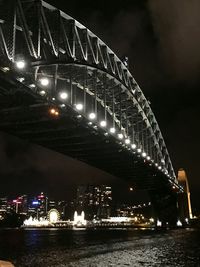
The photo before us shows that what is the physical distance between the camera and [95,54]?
161 ft

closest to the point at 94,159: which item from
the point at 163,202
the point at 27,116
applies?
the point at 27,116

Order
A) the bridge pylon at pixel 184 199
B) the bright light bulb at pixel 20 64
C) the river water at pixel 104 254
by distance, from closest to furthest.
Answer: the river water at pixel 104 254
the bright light bulb at pixel 20 64
the bridge pylon at pixel 184 199

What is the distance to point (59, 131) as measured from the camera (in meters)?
45.9

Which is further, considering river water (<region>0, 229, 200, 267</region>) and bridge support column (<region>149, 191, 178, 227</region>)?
bridge support column (<region>149, 191, 178, 227</region>)

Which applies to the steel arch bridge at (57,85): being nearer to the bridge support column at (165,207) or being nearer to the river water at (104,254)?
the river water at (104,254)

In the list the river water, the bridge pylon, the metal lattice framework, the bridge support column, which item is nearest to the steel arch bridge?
the metal lattice framework

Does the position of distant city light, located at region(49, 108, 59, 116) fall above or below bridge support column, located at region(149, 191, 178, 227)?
above

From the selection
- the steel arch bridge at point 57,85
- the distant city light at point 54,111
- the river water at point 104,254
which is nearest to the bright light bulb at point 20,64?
the steel arch bridge at point 57,85

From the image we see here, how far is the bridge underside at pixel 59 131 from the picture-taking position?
110 feet

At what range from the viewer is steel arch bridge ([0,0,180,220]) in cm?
2956

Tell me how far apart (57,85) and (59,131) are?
6782 millimetres

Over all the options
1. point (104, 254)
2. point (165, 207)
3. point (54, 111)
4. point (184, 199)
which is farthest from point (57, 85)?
point (184, 199)

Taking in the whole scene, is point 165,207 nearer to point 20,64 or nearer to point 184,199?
point 184,199

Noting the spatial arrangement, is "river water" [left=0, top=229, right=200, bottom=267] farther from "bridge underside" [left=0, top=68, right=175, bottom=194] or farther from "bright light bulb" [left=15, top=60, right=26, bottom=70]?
"bright light bulb" [left=15, top=60, right=26, bottom=70]
